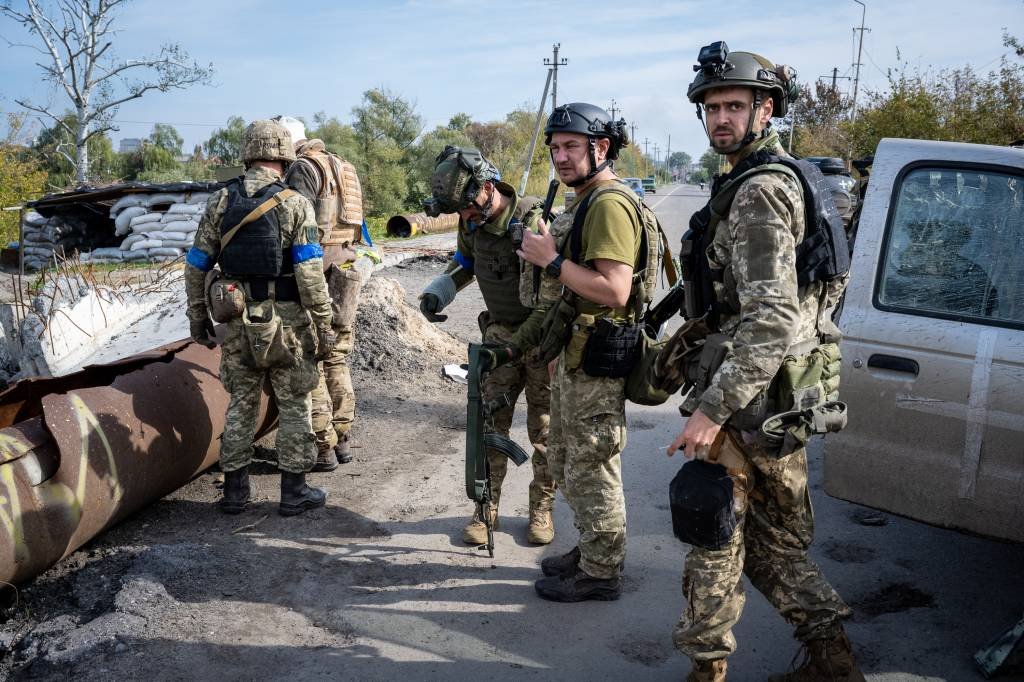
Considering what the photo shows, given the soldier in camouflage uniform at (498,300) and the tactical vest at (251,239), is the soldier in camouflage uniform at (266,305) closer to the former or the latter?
the tactical vest at (251,239)

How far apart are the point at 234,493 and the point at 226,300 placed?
1099mm

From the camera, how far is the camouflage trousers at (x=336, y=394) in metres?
5.16

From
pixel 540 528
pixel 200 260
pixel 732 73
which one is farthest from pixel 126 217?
pixel 732 73

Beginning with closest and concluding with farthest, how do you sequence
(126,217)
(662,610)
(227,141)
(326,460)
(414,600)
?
1. (662,610)
2. (414,600)
3. (326,460)
4. (126,217)
5. (227,141)

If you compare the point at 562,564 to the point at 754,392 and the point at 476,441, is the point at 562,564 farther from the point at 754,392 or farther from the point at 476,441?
the point at 754,392

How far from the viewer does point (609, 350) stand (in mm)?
3236

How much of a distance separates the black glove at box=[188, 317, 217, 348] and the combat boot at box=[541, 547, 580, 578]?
7.70 feet

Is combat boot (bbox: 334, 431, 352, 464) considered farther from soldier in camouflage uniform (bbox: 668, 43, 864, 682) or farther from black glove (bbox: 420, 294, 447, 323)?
soldier in camouflage uniform (bbox: 668, 43, 864, 682)

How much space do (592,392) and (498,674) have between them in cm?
117

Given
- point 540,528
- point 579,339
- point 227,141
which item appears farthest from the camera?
point 227,141

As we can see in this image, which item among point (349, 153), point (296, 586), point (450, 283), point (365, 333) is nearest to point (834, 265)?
point (450, 283)

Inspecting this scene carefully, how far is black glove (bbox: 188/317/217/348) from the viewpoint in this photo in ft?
14.9

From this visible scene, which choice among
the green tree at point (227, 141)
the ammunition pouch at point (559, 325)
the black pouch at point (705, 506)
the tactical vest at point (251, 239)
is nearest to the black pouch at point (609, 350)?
the ammunition pouch at point (559, 325)

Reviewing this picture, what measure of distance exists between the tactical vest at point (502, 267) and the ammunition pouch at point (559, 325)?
703mm
